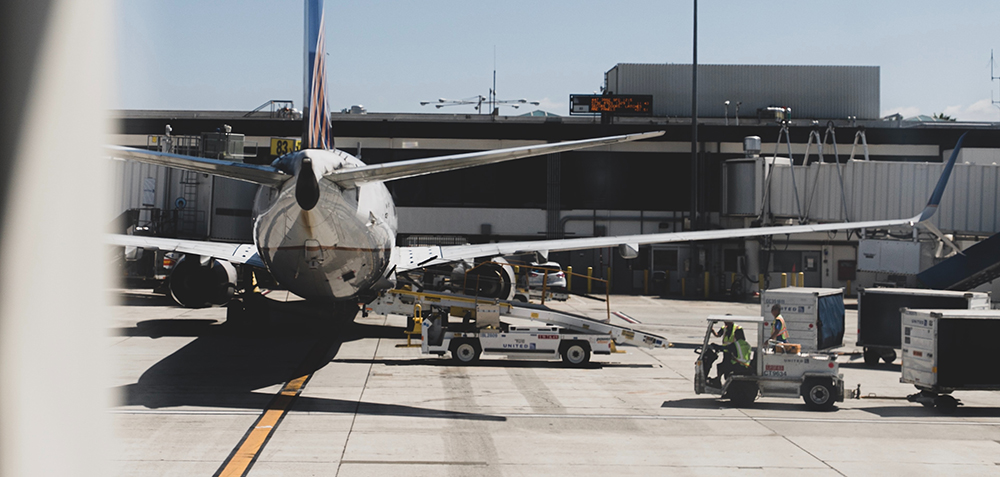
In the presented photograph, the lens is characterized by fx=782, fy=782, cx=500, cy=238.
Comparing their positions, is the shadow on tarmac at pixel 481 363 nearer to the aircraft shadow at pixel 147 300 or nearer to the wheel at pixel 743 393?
the wheel at pixel 743 393

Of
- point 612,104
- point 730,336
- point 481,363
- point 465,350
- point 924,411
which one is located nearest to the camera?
point 924,411

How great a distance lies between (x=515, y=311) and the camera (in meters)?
24.0

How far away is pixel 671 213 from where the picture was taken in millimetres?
56000

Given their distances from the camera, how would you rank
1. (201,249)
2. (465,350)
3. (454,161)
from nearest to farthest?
(454,161)
(465,350)
(201,249)

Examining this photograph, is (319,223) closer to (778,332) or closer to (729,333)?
(729,333)

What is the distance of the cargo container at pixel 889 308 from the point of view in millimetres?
24594

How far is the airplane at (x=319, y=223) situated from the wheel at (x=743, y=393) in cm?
677

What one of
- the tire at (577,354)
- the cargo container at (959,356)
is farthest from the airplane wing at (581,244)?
the cargo container at (959,356)

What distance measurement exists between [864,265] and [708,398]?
2926 centimetres

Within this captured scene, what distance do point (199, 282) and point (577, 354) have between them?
12.7 m

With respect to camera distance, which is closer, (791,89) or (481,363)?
(481,363)

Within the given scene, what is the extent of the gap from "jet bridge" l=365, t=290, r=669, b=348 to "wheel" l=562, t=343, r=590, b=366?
0.55 m

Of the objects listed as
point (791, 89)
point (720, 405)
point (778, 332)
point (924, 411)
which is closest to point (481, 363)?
point (720, 405)

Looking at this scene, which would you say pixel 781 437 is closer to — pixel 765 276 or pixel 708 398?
pixel 708 398
